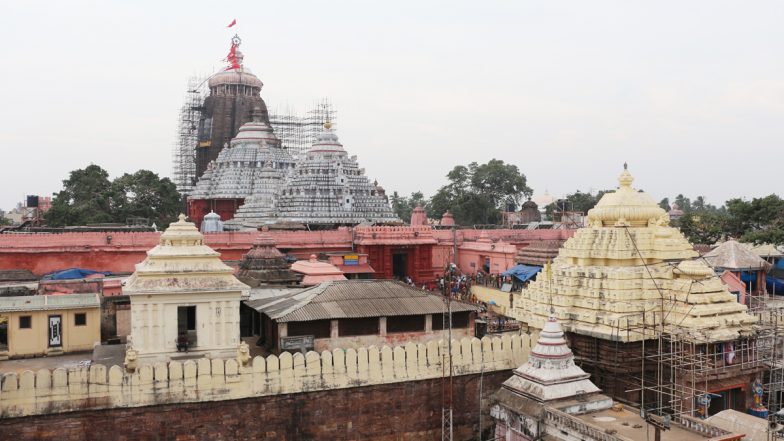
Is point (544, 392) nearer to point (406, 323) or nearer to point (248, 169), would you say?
point (406, 323)

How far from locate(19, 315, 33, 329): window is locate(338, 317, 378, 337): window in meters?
8.23

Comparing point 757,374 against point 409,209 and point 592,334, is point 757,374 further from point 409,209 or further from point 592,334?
point 409,209

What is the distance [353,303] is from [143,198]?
3881 cm

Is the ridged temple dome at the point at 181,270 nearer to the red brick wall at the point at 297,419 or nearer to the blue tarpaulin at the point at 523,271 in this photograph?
the red brick wall at the point at 297,419

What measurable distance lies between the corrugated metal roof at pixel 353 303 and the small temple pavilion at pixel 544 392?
12.1 ft

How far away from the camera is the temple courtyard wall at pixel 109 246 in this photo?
29812mm

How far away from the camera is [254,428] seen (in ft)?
41.5

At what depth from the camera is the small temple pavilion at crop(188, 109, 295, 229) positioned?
4819 centimetres

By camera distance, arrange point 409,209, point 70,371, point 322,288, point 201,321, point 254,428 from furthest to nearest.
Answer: point 409,209, point 322,288, point 201,321, point 254,428, point 70,371

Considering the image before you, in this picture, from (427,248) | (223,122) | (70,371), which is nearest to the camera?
(70,371)

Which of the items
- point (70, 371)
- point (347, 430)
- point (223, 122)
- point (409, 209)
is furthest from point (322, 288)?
point (409, 209)

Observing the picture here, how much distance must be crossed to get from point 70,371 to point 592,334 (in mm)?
10588

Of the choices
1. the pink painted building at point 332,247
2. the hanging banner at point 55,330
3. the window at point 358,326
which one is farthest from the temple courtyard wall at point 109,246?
the window at point 358,326

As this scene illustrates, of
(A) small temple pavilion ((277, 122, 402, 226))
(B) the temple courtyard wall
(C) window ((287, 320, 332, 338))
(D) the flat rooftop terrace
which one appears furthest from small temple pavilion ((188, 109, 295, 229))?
(D) the flat rooftop terrace
